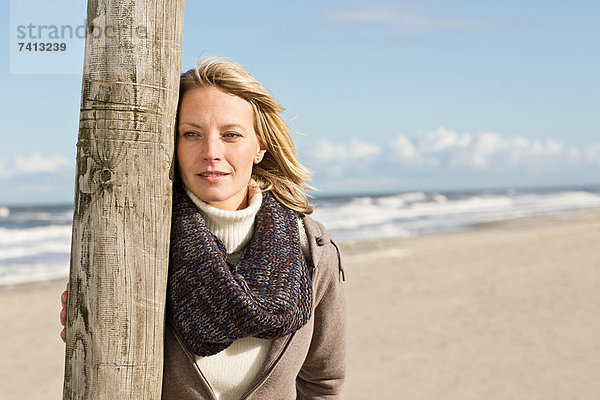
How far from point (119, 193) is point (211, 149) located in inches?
13.3

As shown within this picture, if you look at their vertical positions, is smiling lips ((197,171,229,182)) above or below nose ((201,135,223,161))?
below

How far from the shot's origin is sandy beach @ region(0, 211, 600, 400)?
6129 millimetres

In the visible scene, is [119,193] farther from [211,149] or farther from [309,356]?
[309,356]

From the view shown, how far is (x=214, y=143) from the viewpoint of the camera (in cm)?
189

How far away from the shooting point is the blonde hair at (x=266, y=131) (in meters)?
1.93

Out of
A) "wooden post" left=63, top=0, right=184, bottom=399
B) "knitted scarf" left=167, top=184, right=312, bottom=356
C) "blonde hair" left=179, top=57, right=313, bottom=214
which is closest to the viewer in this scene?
"wooden post" left=63, top=0, right=184, bottom=399

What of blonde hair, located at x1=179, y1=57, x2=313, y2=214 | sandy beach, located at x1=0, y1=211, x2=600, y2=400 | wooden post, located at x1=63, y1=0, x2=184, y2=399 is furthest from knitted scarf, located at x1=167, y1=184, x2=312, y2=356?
sandy beach, located at x1=0, y1=211, x2=600, y2=400

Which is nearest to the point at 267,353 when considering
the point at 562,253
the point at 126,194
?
the point at 126,194

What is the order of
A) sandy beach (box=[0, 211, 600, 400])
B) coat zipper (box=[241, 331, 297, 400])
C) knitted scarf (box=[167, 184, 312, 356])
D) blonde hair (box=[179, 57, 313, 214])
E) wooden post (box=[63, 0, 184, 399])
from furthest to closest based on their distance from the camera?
sandy beach (box=[0, 211, 600, 400])
coat zipper (box=[241, 331, 297, 400])
blonde hair (box=[179, 57, 313, 214])
knitted scarf (box=[167, 184, 312, 356])
wooden post (box=[63, 0, 184, 399])

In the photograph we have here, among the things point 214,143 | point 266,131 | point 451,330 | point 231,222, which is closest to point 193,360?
point 231,222

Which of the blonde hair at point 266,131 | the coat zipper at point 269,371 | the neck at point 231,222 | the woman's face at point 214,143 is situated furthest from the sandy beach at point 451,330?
the woman's face at point 214,143

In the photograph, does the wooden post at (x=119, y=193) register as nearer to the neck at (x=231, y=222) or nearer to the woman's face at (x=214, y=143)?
the woman's face at (x=214, y=143)

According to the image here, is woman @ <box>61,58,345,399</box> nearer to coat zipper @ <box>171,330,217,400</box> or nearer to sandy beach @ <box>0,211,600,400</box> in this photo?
coat zipper @ <box>171,330,217,400</box>

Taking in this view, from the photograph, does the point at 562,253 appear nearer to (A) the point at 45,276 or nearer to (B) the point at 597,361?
(B) the point at 597,361
